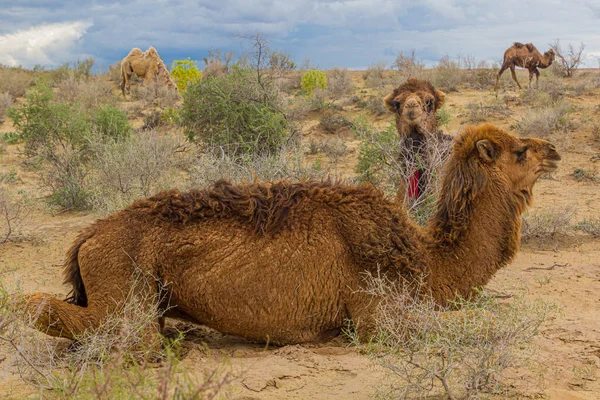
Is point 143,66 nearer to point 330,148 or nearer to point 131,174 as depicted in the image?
point 330,148

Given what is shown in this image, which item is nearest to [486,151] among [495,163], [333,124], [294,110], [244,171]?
[495,163]

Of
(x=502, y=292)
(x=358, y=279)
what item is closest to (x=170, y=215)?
(x=358, y=279)

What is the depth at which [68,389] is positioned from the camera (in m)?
3.29

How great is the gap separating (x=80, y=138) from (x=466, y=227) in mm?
11441


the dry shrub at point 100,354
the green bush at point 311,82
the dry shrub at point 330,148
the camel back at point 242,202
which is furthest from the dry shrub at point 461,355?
the green bush at point 311,82

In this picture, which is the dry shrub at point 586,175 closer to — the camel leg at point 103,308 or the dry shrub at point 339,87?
the camel leg at point 103,308

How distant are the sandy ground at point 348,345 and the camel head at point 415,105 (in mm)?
2382

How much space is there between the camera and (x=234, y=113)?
40.3ft

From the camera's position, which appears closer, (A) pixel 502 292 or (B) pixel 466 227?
(B) pixel 466 227

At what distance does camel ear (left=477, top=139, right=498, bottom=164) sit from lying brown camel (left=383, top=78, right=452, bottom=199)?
103 inches

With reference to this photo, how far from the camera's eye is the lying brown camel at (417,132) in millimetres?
8492

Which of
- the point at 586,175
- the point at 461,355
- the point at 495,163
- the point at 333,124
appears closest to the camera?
the point at 461,355

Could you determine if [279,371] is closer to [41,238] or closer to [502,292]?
[502,292]

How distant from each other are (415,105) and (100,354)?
5.94 metres
